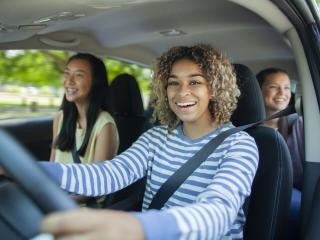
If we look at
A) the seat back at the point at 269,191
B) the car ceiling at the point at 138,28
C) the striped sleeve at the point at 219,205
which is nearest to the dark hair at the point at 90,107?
the car ceiling at the point at 138,28

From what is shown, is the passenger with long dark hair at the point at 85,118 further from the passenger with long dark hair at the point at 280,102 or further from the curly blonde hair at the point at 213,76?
the passenger with long dark hair at the point at 280,102

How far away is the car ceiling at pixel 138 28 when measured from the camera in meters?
2.00

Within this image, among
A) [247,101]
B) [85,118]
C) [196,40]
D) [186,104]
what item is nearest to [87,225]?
[186,104]

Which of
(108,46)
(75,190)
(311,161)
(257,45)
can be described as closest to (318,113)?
(311,161)

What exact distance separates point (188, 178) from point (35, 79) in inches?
259

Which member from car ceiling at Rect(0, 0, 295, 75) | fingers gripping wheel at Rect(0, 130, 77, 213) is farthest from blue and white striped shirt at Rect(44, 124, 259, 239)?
car ceiling at Rect(0, 0, 295, 75)

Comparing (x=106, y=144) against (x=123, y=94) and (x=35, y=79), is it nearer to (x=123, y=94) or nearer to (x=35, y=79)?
(x=123, y=94)

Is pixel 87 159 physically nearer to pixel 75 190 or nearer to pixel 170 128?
pixel 170 128

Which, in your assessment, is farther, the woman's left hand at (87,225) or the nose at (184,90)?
the nose at (184,90)

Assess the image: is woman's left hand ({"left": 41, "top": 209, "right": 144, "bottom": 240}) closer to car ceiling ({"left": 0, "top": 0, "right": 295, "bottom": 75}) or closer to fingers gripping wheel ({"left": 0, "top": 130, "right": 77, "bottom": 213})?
fingers gripping wheel ({"left": 0, "top": 130, "right": 77, "bottom": 213})

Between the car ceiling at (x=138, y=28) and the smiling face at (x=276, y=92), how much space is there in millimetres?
239

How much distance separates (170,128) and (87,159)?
26.5 inches

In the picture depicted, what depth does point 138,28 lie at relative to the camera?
2.74 m

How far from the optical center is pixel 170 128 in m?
1.92
